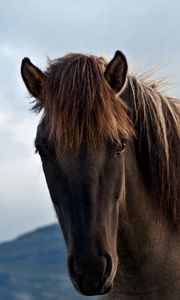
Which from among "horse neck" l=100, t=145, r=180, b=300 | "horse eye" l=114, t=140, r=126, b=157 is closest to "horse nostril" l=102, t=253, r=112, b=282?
"horse neck" l=100, t=145, r=180, b=300

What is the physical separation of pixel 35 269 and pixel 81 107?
582 feet

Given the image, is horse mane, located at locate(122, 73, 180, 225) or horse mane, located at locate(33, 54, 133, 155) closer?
horse mane, located at locate(33, 54, 133, 155)

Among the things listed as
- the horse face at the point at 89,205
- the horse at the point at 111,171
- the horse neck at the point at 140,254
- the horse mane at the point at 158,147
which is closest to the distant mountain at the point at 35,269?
the horse mane at the point at 158,147

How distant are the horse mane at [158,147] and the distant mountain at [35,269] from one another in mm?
146116

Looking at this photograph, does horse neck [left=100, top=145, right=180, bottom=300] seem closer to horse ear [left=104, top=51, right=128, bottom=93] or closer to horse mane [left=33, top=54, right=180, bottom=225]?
horse mane [left=33, top=54, right=180, bottom=225]

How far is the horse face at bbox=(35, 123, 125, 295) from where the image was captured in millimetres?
6723

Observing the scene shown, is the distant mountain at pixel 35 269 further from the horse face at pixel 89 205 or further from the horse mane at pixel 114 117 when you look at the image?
the horse face at pixel 89 205

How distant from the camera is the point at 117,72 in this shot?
24.8 feet

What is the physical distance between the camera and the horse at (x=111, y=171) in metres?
6.98

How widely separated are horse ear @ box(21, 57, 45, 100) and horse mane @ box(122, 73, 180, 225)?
743mm

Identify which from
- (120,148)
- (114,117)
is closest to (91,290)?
(120,148)

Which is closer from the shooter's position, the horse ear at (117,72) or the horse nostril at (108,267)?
the horse nostril at (108,267)

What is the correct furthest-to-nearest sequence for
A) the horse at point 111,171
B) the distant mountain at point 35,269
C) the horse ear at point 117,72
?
the distant mountain at point 35,269 → the horse ear at point 117,72 → the horse at point 111,171

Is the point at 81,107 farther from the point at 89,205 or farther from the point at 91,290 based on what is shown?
the point at 91,290
